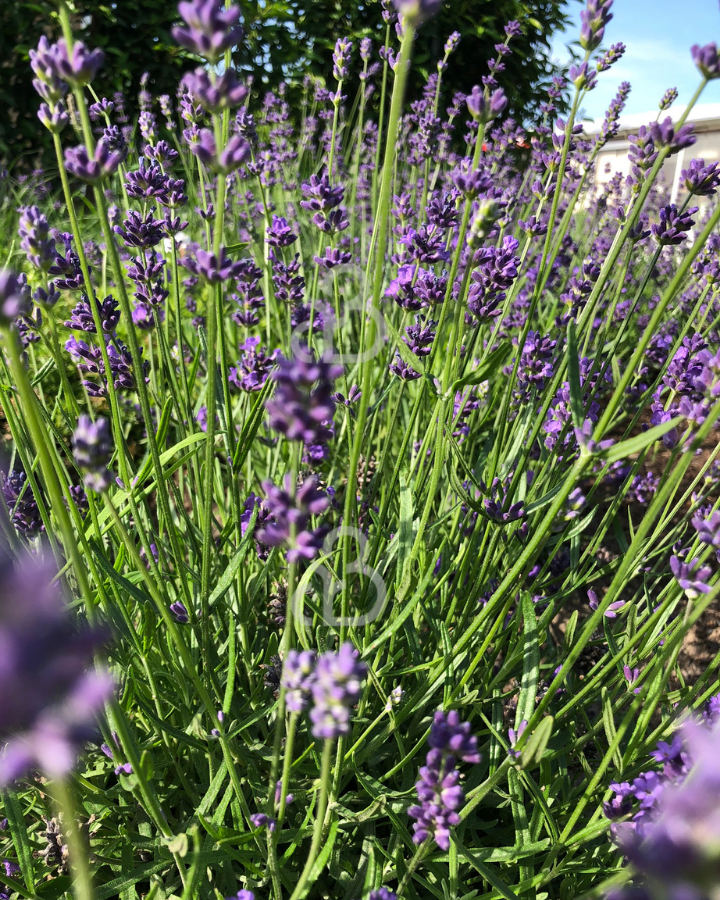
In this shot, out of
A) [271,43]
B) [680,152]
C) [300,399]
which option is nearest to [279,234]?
[300,399]

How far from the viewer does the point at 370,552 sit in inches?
68.4

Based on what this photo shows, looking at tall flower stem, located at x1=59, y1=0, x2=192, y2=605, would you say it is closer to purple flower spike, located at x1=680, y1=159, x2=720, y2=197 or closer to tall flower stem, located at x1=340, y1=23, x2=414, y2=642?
tall flower stem, located at x1=340, y1=23, x2=414, y2=642

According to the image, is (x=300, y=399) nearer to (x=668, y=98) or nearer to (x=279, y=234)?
(x=279, y=234)

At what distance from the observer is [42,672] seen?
49cm

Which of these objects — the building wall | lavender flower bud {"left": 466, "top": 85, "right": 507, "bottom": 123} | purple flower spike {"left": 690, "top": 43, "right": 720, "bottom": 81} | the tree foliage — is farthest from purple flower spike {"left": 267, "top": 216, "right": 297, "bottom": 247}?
the building wall

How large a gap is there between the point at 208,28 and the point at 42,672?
31.1 inches

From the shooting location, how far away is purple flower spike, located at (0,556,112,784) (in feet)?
1.55

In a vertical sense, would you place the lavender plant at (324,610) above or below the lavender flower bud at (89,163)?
below

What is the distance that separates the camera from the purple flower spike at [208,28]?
795 mm

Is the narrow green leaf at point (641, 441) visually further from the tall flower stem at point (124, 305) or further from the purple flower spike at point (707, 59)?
the tall flower stem at point (124, 305)

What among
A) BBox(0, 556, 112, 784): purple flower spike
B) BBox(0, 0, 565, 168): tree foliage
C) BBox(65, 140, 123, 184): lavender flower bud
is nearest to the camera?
BBox(0, 556, 112, 784): purple flower spike

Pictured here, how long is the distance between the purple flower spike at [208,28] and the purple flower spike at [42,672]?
2.30 ft

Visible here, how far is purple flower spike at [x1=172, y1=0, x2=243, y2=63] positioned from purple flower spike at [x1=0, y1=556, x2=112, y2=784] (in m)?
0.70

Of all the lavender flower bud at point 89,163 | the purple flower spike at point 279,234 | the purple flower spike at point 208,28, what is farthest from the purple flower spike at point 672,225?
the lavender flower bud at point 89,163
